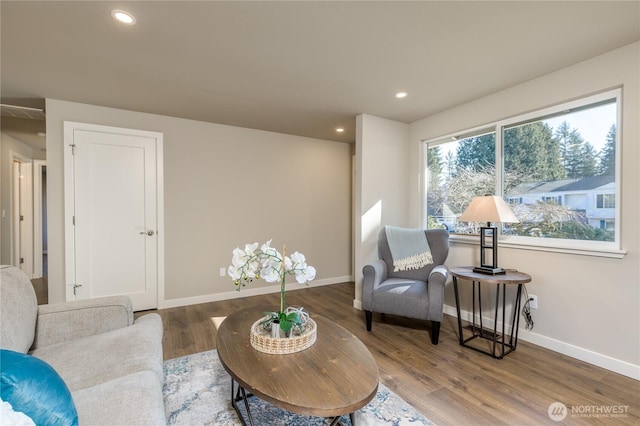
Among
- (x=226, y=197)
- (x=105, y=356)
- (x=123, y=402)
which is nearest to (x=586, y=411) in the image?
(x=123, y=402)

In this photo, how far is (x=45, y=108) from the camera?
3.01 m

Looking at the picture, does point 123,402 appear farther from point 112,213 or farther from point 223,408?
point 112,213

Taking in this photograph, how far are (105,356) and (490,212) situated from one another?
9.01 feet

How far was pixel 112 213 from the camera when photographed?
319 cm

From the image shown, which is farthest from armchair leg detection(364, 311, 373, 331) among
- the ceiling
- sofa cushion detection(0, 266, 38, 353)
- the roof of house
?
sofa cushion detection(0, 266, 38, 353)

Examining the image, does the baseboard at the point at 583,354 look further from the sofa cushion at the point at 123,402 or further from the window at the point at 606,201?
the sofa cushion at the point at 123,402

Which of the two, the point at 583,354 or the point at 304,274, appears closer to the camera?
the point at 304,274

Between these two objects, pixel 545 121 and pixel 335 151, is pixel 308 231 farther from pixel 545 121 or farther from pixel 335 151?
pixel 545 121

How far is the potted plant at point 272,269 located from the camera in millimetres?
1458

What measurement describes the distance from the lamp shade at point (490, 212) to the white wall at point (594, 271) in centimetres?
51

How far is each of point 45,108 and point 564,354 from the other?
551 cm

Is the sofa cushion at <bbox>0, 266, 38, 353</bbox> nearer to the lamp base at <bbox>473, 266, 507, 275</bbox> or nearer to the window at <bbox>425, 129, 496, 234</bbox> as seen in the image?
the lamp base at <bbox>473, 266, 507, 275</bbox>

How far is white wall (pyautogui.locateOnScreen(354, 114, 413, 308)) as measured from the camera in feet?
11.0

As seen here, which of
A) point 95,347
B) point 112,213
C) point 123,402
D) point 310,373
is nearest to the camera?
point 123,402
